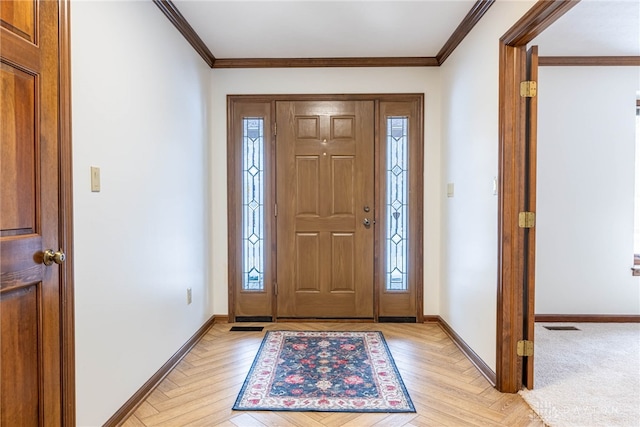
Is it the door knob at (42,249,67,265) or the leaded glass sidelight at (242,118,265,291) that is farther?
the leaded glass sidelight at (242,118,265,291)

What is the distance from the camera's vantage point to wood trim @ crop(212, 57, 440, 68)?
11.4ft

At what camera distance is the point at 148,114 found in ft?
7.42

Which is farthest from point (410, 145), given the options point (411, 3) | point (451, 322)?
point (451, 322)

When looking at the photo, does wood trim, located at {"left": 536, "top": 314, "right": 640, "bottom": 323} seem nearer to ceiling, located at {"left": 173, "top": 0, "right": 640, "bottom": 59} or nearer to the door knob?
ceiling, located at {"left": 173, "top": 0, "right": 640, "bottom": 59}

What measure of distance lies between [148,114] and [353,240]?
2063 millimetres

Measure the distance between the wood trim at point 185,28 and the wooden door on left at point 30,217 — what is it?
108 centimetres

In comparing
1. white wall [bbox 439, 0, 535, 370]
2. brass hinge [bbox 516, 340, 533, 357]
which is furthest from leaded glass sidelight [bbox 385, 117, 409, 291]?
brass hinge [bbox 516, 340, 533, 357]

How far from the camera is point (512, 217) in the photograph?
2.18 meters

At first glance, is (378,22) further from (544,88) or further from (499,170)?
(544,88)

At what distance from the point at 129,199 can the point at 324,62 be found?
7.28 ft

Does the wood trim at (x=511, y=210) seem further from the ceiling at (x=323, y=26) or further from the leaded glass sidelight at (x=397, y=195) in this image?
the leaded glass sidelight at (x=397, y=195)

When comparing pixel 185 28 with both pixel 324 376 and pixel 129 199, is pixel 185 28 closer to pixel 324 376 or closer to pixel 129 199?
pixel 129 199

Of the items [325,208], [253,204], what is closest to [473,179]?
[325,208]

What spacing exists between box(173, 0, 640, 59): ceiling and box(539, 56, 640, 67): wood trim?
0.18ft
